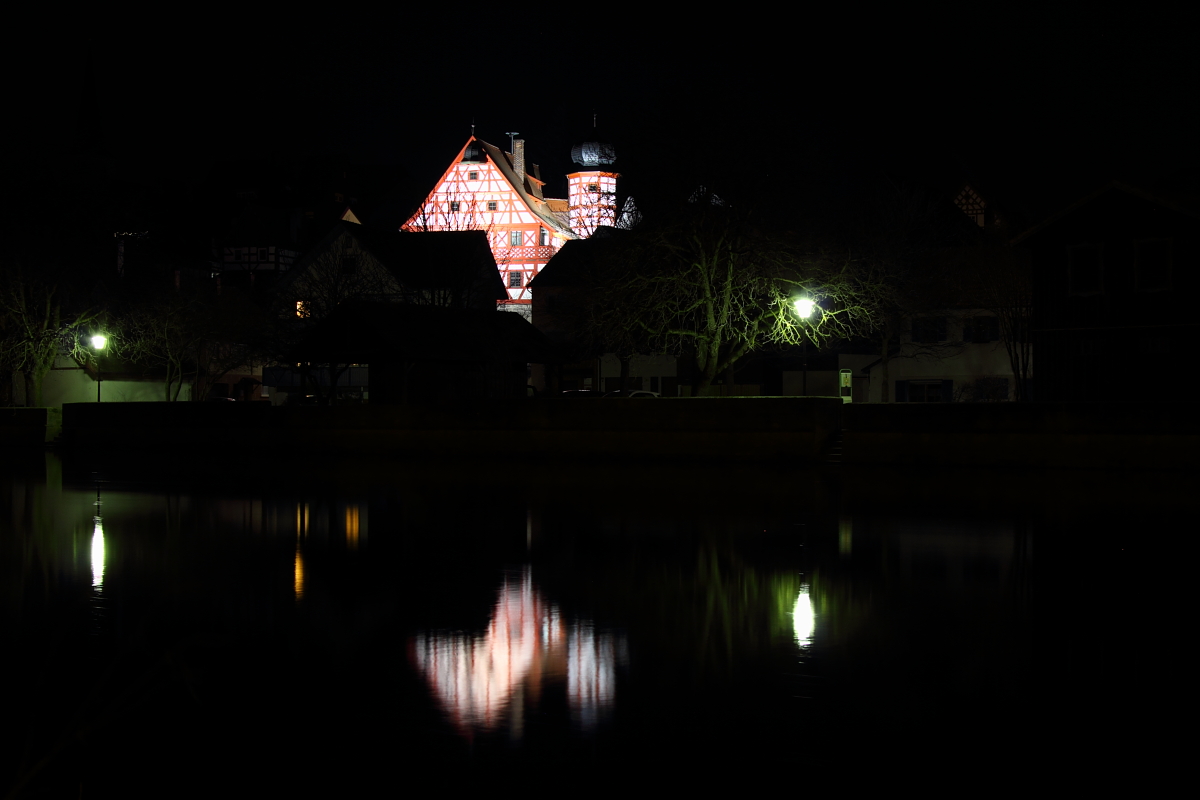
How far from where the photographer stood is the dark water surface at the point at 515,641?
271 inches

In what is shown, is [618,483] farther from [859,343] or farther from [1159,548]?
[859,343]

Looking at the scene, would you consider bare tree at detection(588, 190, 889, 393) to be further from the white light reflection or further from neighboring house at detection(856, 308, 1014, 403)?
the white light reflection

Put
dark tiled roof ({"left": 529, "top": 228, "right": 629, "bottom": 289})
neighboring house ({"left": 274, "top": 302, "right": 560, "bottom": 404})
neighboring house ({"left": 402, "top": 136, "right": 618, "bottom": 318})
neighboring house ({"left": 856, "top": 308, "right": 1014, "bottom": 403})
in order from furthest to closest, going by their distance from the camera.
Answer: neighboring house ({"left": 402, "top": 136, "right": 618, "bottom": 318}), neighboring house ({"left": 856, "top": 308, "right": 1014, "bottom": 403}), neighboring house ({"left": 274, "top": 302, "right": 560, "bottom": 404}), dark tiled roof ({"left": 529, "top": 228, "right": 629, "bottom": 289})

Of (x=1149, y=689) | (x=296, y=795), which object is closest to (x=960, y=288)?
(x=1149, y=689)

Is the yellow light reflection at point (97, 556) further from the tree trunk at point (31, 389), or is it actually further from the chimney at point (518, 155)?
the chimney at point (518, 155)

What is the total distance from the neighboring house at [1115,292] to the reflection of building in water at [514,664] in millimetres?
30894

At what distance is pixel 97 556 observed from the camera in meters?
14.6

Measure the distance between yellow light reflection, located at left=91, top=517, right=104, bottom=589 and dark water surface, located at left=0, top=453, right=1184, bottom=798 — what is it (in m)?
0.06

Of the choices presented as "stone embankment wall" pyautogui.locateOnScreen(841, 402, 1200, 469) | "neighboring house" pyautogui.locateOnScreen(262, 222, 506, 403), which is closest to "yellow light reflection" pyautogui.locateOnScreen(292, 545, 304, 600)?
"stone embankment wall" pyautogui.locateOnScreen(841, 402, 1200, 469)

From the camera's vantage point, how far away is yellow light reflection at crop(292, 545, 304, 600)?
12012mm

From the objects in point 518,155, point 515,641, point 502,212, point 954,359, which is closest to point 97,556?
point 515,641

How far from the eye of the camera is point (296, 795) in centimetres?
630

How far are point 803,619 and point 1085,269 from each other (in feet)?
102

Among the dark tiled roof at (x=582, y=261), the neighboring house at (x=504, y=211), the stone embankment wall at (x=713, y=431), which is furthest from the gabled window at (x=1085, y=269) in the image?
the neighboring house at (x=504, y=211)
